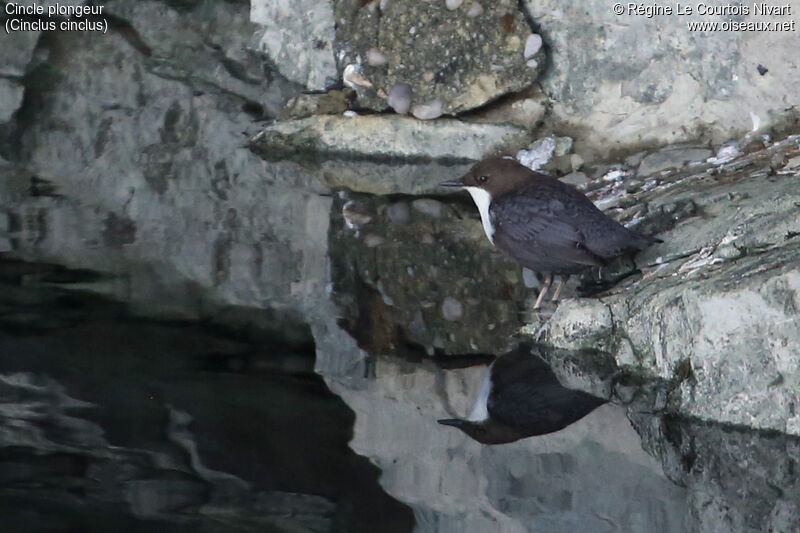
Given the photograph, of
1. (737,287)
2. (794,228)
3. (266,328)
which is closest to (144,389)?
(266,328)

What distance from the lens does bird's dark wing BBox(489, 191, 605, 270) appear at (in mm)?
4902

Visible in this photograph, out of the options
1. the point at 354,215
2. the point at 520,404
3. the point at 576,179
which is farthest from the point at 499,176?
the point at 520,404

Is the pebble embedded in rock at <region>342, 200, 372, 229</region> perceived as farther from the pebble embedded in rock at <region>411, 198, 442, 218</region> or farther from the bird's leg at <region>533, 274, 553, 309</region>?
the bird's leg at <region>533, 274, 553, 309</region>

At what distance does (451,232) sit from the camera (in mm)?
6172

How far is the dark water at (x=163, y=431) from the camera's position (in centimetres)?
340

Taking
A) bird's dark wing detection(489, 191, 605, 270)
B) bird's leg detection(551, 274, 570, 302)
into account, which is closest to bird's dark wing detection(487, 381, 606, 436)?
bird's dark wing detection(489, 191, 605, 270)

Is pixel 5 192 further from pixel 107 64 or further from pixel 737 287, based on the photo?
pixel 737 287

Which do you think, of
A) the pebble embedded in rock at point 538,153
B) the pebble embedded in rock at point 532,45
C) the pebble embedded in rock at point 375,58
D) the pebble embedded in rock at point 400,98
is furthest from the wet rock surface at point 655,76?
the pebble embedded in rock at point 375,58

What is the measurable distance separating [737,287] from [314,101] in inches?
163

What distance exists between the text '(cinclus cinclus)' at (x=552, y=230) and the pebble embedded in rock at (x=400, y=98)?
2104 millimetres

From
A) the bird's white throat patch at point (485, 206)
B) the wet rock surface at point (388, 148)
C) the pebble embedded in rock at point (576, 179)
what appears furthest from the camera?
the wet rock surface at point (388, 148)

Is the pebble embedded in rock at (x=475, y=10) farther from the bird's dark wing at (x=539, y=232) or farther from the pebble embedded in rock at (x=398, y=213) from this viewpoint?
the bird's dark wing at (x=539, y=232)

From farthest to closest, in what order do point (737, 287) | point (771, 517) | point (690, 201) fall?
1. point (690, 201)
2. point (737, 287)
3. point (771, 517)

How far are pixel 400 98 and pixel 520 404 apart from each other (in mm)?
3470
